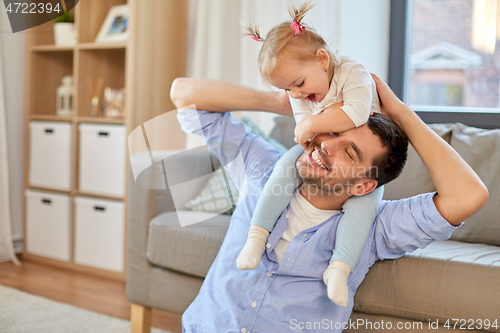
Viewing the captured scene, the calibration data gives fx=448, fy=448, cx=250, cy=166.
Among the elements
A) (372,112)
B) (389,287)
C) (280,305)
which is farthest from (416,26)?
(280,305)

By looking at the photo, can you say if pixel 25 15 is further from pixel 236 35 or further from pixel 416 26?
pixel 416 26

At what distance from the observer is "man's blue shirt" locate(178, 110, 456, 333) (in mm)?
1163

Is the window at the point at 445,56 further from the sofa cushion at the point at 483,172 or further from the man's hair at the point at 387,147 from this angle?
the man's hair at the point at 387,147

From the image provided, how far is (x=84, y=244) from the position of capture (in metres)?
2.69

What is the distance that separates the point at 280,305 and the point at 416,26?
189cm

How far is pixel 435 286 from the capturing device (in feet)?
4.04

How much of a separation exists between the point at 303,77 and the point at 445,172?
45cm

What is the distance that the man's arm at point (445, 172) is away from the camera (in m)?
1.11

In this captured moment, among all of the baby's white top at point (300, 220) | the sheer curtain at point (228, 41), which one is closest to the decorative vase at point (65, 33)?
the sheer curtain at point (228, 41)

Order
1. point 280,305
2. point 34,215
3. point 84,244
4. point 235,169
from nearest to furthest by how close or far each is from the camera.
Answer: point 280,305 → point 235,169 → point 84,244 → point 34,215

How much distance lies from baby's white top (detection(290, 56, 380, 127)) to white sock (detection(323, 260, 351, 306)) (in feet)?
1.19

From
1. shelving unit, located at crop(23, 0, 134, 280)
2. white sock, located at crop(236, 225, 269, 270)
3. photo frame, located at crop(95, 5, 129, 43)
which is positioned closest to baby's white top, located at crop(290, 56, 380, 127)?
white sock, located at crop(236, 225, 269, 270)

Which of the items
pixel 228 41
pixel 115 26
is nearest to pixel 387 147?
pixel 228 41

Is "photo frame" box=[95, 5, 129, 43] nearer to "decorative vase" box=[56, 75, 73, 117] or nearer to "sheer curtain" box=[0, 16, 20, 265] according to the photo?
"decorative vase" box=[56, 75, 73, 117]
